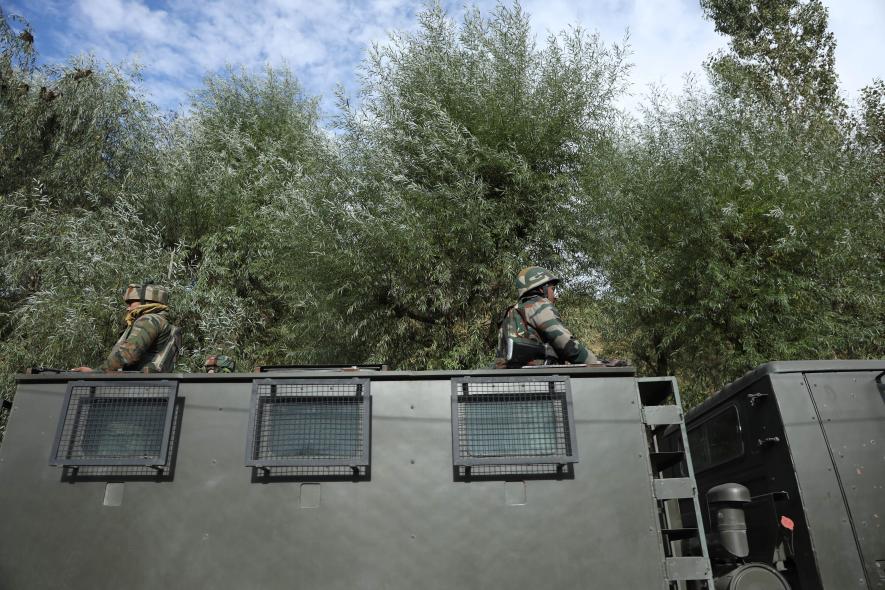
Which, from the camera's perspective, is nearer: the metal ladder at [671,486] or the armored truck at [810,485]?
the metal ladder at [671,486]

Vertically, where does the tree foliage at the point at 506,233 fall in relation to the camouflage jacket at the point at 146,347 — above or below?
above

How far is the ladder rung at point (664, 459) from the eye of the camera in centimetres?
439

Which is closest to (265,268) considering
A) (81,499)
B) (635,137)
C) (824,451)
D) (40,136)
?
(40,136)

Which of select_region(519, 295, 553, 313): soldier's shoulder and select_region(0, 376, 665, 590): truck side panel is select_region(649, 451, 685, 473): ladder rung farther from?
select_region(519, 295, 553, 313): soldier's shoulder

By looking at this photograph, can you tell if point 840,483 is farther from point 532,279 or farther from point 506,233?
point 506,233

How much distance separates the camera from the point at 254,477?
4.27 meters

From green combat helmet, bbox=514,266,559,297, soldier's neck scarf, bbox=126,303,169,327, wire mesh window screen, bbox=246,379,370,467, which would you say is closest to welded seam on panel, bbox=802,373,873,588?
green combat helmet, bbox=514,266,559,297

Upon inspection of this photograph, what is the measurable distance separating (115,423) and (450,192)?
765cm

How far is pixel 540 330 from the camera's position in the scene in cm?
520

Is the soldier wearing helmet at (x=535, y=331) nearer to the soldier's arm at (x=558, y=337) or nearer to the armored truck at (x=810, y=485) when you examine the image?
the soldier's arm at (x=558, y=337)

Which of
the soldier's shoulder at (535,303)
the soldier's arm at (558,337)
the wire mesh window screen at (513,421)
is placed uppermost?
the soldier's shoulder at (535,303)

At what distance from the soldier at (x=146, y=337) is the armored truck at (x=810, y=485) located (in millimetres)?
4243

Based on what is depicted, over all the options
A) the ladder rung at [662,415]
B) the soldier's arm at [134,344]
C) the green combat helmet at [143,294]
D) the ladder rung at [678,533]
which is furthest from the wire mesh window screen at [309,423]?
the green combat helmet at [143,294]

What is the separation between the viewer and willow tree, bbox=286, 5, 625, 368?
1134 centimetres
